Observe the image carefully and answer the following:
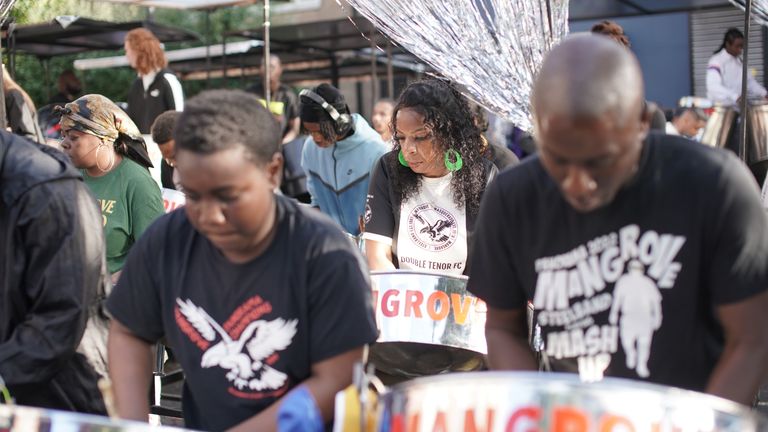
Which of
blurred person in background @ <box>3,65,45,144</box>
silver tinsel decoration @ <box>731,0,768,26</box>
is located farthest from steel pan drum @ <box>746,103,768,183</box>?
blurred person in background @ <box>3,65,45,144</box>

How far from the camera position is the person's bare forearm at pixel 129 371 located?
1883 mm

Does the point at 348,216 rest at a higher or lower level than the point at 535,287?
lower

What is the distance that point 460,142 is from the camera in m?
3.27

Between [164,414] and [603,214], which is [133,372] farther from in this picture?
[164,414]

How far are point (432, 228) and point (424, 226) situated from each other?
0.09 ft

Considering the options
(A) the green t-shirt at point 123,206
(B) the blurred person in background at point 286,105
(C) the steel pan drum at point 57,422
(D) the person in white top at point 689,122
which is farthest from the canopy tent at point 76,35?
(C) the steel pan drum at point 57,422

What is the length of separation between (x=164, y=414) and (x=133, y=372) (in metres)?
1.78

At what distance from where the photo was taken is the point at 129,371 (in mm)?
1911

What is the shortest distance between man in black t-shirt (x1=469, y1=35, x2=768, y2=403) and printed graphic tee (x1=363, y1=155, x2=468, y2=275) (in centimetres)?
132

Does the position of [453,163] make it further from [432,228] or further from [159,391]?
[159,391]

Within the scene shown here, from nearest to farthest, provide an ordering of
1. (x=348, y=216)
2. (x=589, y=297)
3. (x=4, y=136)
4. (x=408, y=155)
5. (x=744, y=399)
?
(x=744, y=399), (x=589, y=297), (x=4, y=136), (x=408, y=155), (x=348, y=216)

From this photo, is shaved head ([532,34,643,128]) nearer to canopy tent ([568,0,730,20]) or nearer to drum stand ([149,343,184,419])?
drum stand ([149,343,184,419])

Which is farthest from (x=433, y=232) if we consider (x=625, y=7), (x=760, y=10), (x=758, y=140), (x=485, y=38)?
(x=625, y=7)

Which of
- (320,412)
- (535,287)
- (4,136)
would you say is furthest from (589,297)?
(4,136)
